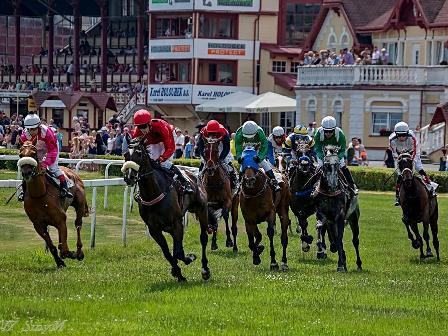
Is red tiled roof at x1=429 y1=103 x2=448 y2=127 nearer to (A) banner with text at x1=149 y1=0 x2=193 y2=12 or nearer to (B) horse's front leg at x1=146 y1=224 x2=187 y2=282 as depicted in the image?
(A) banner with text at x1=149 y1=0 x2=193 y2=12

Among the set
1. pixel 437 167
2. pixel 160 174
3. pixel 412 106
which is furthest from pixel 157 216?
pixel 412 106

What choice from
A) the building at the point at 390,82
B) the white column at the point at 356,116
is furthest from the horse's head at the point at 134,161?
the white column at the point at 356,116

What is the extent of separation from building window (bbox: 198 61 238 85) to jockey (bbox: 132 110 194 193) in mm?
45535

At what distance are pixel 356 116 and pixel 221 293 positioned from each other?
3812cm

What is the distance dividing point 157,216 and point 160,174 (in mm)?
473

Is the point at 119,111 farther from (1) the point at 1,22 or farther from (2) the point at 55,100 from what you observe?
(1) the point at 1,22

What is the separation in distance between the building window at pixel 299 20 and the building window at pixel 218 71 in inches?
129

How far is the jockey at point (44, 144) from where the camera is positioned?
16.1 metres

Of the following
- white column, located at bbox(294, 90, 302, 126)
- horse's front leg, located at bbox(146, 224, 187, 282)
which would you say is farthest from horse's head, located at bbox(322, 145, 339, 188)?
white column, located at bbox(294, 90, 302, 126)

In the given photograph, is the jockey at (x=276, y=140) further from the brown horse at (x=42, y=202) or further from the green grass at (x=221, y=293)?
the brown horse at (x=42, y=202)

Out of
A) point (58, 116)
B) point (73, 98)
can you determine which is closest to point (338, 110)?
point (73, 98)

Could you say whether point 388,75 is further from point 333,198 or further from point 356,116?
point 333,198

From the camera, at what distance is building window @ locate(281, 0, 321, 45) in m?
62.3

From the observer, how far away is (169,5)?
200 feet
